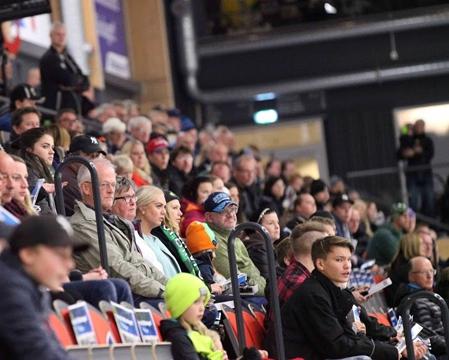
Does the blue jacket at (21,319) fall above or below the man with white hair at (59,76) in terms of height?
below

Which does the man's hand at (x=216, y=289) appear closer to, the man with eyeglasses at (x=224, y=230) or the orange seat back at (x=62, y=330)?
the man with eyeglasses at (x=224, y=230)

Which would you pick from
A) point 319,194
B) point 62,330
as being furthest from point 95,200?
point 319,194

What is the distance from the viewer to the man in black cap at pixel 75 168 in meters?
10.0

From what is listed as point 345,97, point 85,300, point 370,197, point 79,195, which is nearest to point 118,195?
point 79,195

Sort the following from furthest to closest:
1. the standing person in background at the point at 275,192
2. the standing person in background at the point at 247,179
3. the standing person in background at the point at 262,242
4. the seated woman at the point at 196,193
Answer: the standing person in background at the point at 275,192, the standing person in background at the point at 247,179, the seated woman at the point at 196,193, the standing person in background at the point at 262,242

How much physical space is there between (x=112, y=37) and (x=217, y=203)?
13971mm

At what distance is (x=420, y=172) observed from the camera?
24875 millimetres

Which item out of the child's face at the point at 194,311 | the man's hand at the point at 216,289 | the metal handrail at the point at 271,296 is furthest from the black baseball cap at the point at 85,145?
the child's face at the point at 194,311

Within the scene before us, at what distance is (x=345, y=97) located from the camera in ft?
90.5

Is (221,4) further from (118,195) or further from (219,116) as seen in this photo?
(118,195)

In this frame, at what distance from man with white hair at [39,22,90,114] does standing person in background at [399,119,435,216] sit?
8785 millimetres

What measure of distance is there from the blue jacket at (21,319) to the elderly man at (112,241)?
112 inches

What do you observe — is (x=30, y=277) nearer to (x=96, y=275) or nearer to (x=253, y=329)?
(x=96, y=275)

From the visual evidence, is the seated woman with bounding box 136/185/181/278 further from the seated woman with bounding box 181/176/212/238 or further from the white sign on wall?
the white sign on wall
